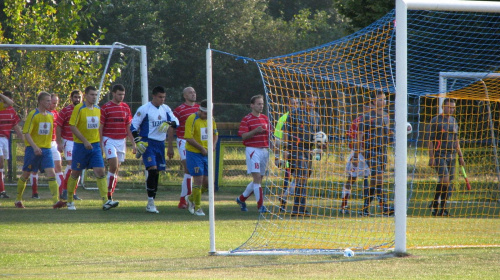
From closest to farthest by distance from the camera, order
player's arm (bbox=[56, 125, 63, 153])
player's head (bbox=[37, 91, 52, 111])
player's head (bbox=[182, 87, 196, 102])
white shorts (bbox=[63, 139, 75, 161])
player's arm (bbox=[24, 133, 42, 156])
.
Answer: player's arm (bbox=[24, 133, 42, 156]) → player's head (bbox=[37, 91, 52, 111]) → player's head (bbox=[182, 87, 196, 102]) → player's arm (bbox=[56, 125, 63, 153]) → white shorts (bbox=[63, 139, 75, 161])

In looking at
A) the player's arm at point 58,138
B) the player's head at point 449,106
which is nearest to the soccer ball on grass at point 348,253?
the player's head at point 449,106

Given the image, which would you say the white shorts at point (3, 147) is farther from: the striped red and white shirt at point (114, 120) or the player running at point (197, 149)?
the player running at point (197, 149)

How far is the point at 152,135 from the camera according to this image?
12273mm

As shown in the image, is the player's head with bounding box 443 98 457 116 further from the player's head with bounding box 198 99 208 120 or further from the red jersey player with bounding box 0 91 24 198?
the red jersey player with bounding box 0 91 24 198

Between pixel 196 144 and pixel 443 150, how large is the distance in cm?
424

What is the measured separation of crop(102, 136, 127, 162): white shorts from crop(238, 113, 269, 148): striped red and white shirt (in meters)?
2.26

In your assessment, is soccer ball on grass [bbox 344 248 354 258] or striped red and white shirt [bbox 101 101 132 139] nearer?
soccer ball on grass [bbox 344 248 354 258]

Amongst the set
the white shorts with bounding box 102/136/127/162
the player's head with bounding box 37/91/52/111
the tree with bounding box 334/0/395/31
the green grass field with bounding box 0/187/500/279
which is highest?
the tree with bounding box 334/0/395/31

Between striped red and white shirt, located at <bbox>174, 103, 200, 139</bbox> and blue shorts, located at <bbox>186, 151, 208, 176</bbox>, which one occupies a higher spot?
striped red and white shirt, located at <bbox>174, 103, 200, 139</bbox>

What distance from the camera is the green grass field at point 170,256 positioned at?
6.48m

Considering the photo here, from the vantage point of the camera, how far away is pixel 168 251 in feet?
25.8

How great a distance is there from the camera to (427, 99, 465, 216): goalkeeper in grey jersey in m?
11.8

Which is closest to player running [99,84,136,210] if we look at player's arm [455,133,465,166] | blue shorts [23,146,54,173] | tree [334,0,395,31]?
blue shorts [23,146,54,173]

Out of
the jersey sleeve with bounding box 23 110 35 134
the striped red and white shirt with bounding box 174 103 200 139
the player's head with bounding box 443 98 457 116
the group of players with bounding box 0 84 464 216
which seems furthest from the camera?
the striped red and white shirt with bounding box 174 103 200 139
